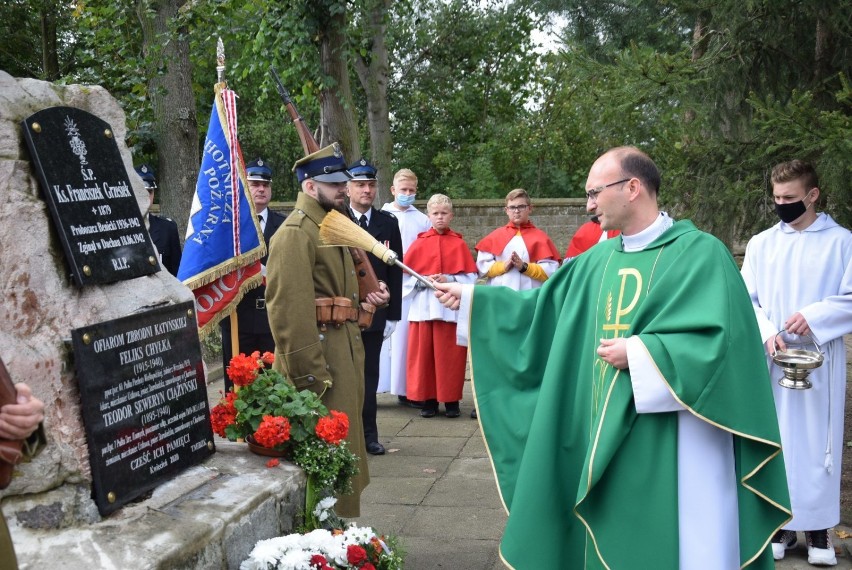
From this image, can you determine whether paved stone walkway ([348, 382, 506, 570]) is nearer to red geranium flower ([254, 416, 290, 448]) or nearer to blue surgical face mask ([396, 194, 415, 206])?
red geranium flower ([254, 416, 290, 448])

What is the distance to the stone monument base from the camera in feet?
9.62

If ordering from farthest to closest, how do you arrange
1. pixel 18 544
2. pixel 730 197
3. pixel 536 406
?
pixel 730 197
pixel 536 406
pixel 18 544

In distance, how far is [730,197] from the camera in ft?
22.1

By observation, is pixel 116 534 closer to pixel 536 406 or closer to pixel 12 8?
pixel 536 406

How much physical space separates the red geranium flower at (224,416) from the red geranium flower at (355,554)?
86cm

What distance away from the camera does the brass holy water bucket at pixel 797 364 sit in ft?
15.6

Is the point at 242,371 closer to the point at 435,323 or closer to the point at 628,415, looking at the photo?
the point at 628,415

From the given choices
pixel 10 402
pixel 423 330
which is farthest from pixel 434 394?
pixel 10 402

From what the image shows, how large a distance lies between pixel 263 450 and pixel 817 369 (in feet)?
10.0

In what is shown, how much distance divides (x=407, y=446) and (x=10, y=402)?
5.43 metres

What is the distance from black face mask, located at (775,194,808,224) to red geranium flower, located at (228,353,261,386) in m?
3.06

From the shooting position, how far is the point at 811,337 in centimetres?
498

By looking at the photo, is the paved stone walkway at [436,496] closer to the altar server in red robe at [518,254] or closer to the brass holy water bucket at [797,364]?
the altar server in red robe at [518,254]

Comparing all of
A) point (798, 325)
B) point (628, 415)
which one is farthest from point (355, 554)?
point (798, 325)
